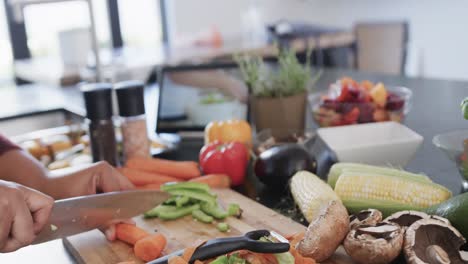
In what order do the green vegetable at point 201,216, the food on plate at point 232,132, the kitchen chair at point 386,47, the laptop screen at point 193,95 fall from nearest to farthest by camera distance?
the green vegetable at point 201,216 → the food on plate at point 232,132 → the laptop screen at point 193,95 → the kitchen chair at point 386,47

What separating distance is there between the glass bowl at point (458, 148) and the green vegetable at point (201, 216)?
1.72 ft

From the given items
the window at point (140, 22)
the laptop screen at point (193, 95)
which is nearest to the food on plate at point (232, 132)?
the laptop screen at point (193, 95)

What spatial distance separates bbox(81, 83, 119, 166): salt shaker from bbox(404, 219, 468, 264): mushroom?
35.9 inches

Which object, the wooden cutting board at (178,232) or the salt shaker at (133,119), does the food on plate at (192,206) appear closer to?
the wooden cutting board at (178,232)

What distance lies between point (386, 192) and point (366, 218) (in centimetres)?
13

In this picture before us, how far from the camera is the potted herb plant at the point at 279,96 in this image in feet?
5.42

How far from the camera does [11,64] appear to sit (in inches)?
184

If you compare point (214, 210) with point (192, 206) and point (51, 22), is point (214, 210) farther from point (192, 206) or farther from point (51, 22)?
point (51, 22)

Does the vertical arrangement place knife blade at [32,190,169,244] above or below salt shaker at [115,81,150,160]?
below

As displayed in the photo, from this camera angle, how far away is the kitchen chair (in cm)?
450

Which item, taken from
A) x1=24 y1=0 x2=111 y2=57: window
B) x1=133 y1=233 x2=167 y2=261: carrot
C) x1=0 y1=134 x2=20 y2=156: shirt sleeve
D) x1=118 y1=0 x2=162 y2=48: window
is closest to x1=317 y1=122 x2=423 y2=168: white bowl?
x1=133 y1=233 x2=167 y2=261: carrot

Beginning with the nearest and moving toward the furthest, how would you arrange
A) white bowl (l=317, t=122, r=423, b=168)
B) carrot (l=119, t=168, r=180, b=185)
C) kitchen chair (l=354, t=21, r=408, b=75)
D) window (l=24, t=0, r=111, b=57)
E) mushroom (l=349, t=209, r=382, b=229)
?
mushroom (l=349, t=209, r=382, b=229) < white bowl (l=317, t=122, r=423, b=168) < carrot (l=119, t=168, r=180, b=185) < kitchen chair (l=354, t=21, r=408, b=75) < window (l=24, t=0, r=111, b=57)

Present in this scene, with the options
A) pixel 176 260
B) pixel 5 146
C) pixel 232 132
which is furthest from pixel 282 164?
pixel 5 146

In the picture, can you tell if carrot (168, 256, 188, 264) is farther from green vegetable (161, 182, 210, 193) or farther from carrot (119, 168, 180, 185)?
carrot (119, 168, 180, 185)
